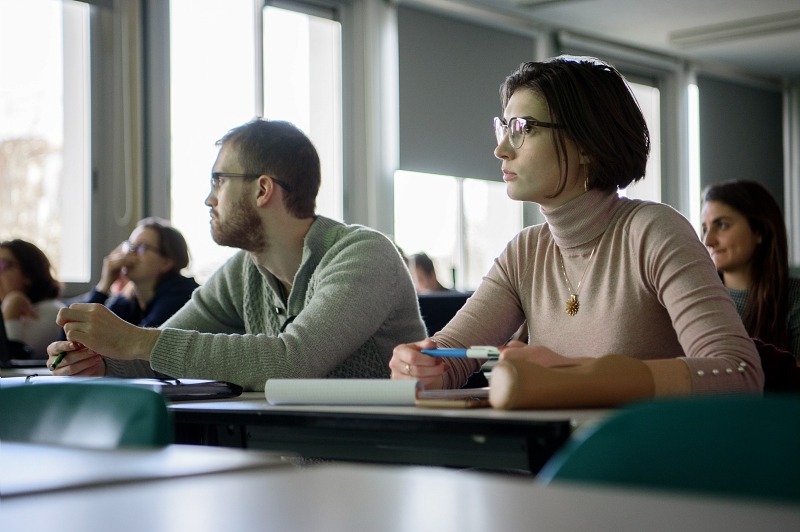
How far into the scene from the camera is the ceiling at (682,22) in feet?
25.4

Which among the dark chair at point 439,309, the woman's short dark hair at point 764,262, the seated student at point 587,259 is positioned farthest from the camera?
the woman's short dark hair at point 764,262

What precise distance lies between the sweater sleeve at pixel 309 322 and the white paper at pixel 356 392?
469 millimetres

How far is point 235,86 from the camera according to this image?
6.26m

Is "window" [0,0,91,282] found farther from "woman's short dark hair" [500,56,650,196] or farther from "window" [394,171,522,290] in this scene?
"woman's short dark hair" [500,56,650,196]

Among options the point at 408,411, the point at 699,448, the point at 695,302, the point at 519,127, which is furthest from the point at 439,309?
the point at 699,448

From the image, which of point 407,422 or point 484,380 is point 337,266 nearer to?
point 484,380

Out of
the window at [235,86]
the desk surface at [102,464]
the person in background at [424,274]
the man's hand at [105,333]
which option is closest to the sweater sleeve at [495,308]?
the man's hand at [105,333]

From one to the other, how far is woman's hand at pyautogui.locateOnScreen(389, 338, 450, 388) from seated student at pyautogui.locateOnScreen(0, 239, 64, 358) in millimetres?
2864

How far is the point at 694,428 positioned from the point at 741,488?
0.05 m

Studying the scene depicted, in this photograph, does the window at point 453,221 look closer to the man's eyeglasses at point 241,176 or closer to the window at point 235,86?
the window at point 235,86

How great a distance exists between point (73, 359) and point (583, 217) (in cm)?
113

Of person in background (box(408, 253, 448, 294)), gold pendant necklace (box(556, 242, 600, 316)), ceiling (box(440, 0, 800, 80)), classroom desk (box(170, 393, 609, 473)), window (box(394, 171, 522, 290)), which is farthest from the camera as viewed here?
ceiling (box(440, 0, 800, 80))

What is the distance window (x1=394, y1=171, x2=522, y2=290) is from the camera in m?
7.21

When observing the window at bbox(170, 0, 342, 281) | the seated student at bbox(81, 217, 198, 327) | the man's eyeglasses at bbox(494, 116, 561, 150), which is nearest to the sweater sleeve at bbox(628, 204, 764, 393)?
the man's eyeglasses at bbox(494, 116, 561, 150)
